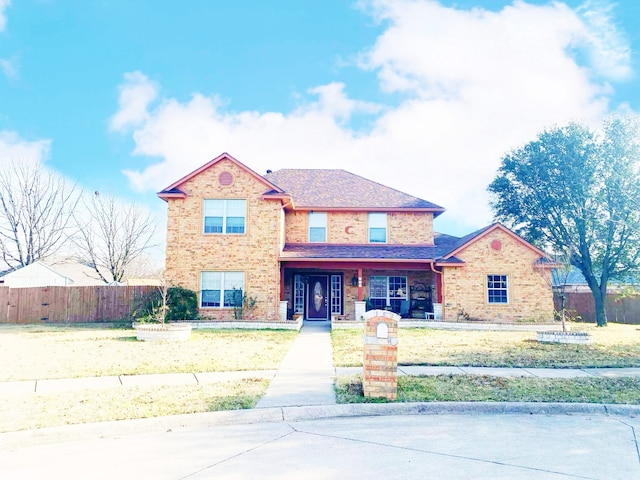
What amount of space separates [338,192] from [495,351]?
504 inches

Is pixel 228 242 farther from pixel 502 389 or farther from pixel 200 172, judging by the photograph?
pixel 502 389

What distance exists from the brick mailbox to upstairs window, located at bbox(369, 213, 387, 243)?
1456cm

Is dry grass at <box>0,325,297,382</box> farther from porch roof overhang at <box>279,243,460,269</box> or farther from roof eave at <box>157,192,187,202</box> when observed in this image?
roof eave at <box>157,192,187,202</box>

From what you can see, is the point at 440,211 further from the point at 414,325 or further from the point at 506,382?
the point at 506,382

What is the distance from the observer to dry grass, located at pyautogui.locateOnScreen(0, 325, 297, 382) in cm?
885

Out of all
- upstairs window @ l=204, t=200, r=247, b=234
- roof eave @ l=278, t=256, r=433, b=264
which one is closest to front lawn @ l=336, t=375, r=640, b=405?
roof eave @ l=278, t=256, r=433, b=264

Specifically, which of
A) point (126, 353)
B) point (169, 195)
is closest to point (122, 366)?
point (126, 353)

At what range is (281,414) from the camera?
19.6ft

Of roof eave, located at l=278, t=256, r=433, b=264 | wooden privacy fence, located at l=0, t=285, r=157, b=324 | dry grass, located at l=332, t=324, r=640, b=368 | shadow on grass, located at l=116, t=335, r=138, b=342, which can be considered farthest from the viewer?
wooden privacy fence, located at l=0, t=285, r=157, b=324

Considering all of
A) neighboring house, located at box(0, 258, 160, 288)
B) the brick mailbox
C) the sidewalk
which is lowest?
the sidewalk

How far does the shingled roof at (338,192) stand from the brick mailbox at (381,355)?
47.6 feet

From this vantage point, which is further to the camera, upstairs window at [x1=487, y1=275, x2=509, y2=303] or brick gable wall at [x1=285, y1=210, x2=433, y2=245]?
brick gable wall at [x1=285, y1=210, x2=433, y2=245]

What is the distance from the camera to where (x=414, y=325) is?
17.7 metres

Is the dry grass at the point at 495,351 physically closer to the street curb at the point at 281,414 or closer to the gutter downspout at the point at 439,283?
the street curb at the point at 281,414
